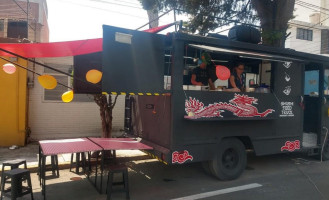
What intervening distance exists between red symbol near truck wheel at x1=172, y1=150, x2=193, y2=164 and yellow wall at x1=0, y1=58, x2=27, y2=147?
18.1 feet

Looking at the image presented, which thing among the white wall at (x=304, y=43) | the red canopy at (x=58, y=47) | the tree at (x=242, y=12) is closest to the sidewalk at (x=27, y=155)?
the red canopy at (x=58, y=47)

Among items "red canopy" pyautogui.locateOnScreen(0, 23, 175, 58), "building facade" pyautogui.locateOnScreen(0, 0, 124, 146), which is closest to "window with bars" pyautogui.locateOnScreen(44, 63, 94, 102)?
"building facade" pyautogui.locateOnScreen(0, 0, 124, 146)

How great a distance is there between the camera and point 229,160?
18.6 feet

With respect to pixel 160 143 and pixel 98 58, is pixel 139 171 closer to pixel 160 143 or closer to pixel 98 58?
pixel 160 143

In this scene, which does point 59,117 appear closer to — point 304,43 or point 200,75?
point 200,75

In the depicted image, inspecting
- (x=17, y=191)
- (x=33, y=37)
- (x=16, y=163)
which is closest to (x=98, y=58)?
(x=16, y=163)

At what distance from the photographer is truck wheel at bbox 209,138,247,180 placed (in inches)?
212

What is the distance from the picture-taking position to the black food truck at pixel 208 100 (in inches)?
184

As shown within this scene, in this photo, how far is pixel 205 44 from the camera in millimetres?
5168

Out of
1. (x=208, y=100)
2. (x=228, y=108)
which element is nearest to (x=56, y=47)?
(x=208, y=100)

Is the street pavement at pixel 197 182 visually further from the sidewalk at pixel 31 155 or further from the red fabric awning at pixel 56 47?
the red fabric awning at pixel 56 47

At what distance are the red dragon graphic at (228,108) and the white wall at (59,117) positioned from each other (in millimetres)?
5499

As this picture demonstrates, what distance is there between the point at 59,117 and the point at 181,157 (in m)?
5.73

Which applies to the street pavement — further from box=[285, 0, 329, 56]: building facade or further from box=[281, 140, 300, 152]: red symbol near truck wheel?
box=[285, 0, 329, 56]: building facade
